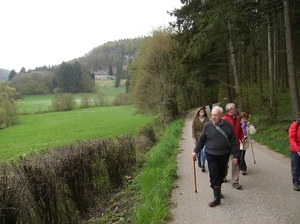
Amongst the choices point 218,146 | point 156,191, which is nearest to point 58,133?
point 156,191

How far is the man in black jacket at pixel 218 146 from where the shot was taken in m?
4.69

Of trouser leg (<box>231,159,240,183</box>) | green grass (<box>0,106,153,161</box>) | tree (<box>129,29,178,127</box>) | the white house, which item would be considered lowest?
green grass (<box>0,106,153,161</box>)

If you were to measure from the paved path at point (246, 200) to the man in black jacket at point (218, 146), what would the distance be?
37 centimetres

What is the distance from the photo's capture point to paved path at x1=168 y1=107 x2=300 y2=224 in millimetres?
4336

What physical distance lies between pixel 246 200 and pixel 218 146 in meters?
1.44

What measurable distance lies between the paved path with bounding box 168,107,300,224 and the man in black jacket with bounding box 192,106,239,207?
37 cm

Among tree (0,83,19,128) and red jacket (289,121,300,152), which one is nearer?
red jacket (289,121,300,152)

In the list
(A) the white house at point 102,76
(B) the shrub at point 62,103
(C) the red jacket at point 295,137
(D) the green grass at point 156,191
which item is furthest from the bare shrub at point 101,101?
(A) the white house at point 102,76

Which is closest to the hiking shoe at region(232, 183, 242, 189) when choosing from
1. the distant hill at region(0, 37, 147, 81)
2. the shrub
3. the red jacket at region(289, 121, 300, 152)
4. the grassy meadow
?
the red jacket at region(289, 121, 300, 152)

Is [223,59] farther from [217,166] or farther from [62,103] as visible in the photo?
[62,103]

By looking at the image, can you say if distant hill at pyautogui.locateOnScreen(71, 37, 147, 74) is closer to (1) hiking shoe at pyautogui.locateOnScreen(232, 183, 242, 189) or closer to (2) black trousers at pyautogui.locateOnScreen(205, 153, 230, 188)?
(1) hiking shoe at pyautogui.locateOnScreen(232, 183, 242, 189)

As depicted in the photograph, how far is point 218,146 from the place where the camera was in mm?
4684

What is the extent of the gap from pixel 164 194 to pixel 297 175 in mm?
3109

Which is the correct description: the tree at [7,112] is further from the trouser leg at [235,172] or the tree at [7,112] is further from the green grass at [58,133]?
the trouser leg at [235,172]
